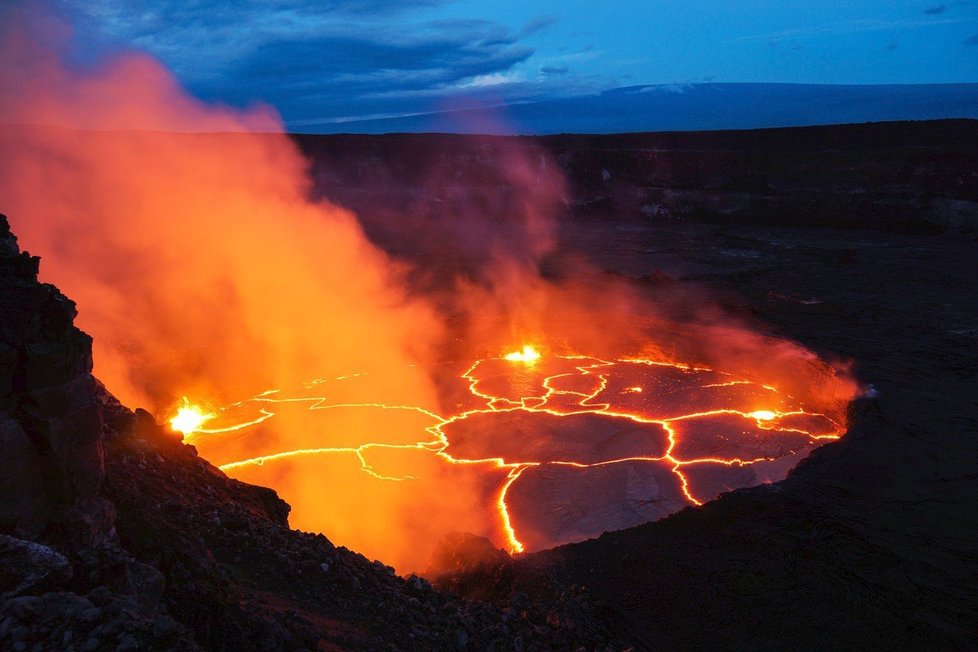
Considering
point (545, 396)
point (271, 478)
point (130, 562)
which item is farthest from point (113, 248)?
point (130, 562)

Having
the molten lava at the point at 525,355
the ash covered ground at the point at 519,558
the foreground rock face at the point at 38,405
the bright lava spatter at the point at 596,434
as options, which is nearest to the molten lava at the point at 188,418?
the bright lava spatter at the point at 596,434

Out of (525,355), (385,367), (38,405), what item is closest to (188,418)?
(385,367)

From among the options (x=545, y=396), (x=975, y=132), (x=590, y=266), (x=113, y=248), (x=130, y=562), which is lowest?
(x=130, y=562)

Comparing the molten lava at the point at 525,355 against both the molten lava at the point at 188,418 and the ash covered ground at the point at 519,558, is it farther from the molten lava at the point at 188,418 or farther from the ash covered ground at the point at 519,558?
the molten lava at the point at 188,418

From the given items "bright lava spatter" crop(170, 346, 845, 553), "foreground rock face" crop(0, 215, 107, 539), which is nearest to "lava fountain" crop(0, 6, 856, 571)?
"bright lava spatter" crop(170, 346, 845, 553)

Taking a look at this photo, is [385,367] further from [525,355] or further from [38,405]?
[38,405]

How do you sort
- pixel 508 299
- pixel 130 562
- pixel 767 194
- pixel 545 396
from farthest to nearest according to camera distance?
pixel 767 194 < pixel 508 299 < pixel 545 396 < pixel 130 562

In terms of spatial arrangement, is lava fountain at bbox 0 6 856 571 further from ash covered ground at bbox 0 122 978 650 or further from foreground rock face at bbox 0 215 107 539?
foreground rock face at bbox 0 215 107 539

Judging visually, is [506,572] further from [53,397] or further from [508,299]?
[508,299]
